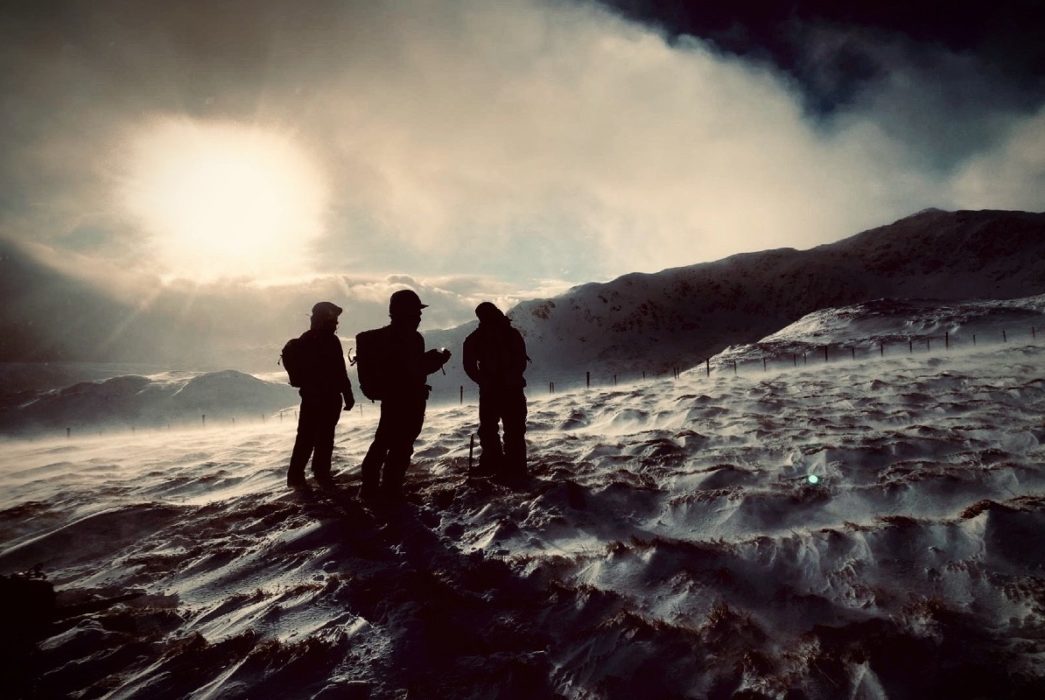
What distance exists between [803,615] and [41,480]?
8.90m

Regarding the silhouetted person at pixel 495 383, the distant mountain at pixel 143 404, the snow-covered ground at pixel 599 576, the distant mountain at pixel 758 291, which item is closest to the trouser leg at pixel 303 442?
the snow-covered ground at pixel 599 576

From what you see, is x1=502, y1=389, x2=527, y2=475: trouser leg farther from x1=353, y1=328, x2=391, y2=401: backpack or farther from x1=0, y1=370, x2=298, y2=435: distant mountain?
x1=0, y1=370, x2=298, y2=435: distant mountain

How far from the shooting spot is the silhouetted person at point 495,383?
16.8ft

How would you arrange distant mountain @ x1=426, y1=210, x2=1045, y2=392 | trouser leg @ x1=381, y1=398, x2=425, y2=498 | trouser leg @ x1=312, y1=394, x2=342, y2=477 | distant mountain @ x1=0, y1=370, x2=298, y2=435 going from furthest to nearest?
1. distant mountain @ x1=0, y1=370, x2=298, y2=435
2. distant mountain @ x1=426, y1=210, x2=1045, y2=392
3. trouser leg @ x1=312, y1=394, x2=342, y2=477
4. trouser leg @ x1=381, y1=398, x2=425, y2=498

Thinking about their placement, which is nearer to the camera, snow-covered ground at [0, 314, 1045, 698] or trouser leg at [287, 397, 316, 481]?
snow-covered ground at [0, 314, 1045, 698]

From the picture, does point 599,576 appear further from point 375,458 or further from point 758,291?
point 758,291

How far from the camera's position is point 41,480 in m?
6.32

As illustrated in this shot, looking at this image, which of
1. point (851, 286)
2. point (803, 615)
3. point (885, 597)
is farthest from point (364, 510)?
point (851, 286)

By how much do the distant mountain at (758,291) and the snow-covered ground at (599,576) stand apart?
132 ft

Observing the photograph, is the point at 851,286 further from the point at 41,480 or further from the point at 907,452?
the point at 41,480

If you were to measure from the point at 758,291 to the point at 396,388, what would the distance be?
67873mm

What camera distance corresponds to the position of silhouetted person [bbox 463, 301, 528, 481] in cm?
512

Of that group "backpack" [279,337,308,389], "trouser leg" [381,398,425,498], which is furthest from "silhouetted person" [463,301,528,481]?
"backpack" [279,337,308,389]

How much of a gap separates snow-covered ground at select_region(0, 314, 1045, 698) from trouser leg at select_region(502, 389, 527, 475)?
0.34 metres
